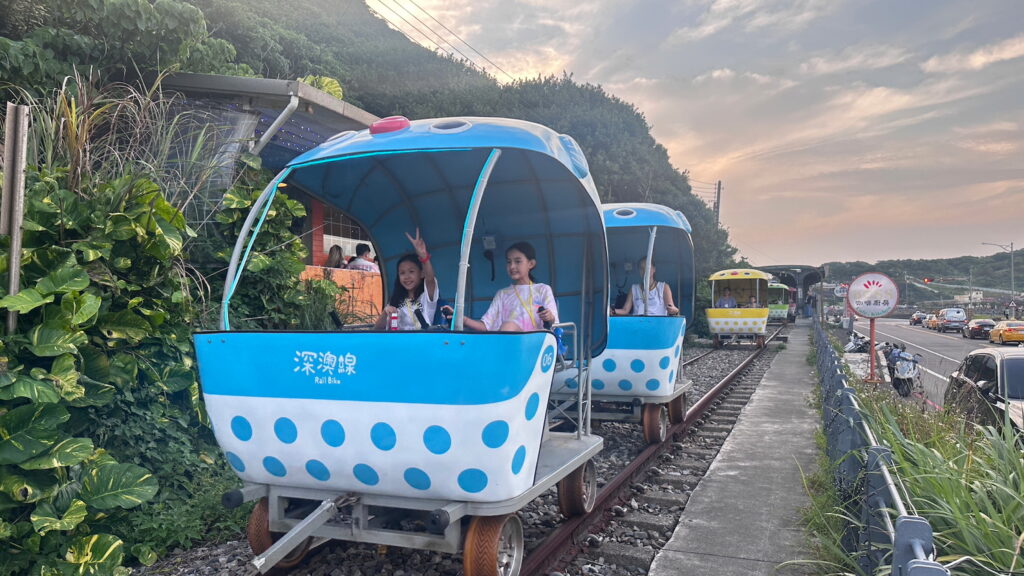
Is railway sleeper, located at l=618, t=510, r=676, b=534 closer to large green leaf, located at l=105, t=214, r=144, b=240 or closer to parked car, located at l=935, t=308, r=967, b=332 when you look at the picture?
large green leaf, located at l=105, t=214, r=144, b=240

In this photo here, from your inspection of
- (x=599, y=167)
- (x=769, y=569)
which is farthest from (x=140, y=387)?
(x=599, y=167)

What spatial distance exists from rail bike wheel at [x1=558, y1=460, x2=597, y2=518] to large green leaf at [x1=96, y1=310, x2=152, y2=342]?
325 cm

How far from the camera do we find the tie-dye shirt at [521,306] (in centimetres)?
499

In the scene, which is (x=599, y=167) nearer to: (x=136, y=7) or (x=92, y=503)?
(x=136, y=7)

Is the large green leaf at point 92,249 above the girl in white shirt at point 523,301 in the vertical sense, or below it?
above

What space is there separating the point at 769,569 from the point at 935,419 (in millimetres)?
2534

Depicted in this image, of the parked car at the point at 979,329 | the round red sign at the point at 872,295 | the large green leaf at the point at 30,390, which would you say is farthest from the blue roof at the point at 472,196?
the parked car at the point at 979,329

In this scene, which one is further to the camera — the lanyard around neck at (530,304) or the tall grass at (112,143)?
the lanyard around neck at (530,304)

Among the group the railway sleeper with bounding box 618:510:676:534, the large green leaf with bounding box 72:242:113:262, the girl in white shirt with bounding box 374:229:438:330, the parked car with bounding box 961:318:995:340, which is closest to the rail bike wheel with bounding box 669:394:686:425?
the railway sleeper with bounding box 618:510:676:534

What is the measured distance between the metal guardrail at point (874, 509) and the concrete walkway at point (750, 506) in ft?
1.53

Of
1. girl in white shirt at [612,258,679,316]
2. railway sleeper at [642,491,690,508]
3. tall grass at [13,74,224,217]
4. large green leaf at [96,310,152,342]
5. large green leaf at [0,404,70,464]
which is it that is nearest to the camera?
large green leaf at [0,404,70,464]

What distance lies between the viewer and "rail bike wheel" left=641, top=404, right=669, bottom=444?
7.43 m

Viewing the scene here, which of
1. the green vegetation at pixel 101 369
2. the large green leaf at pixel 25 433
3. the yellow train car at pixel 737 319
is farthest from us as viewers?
the yellow train car at pixel 737 319

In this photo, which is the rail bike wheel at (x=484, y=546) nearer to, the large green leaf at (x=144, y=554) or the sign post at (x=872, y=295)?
the large green leaf at (x=144, y=554)
